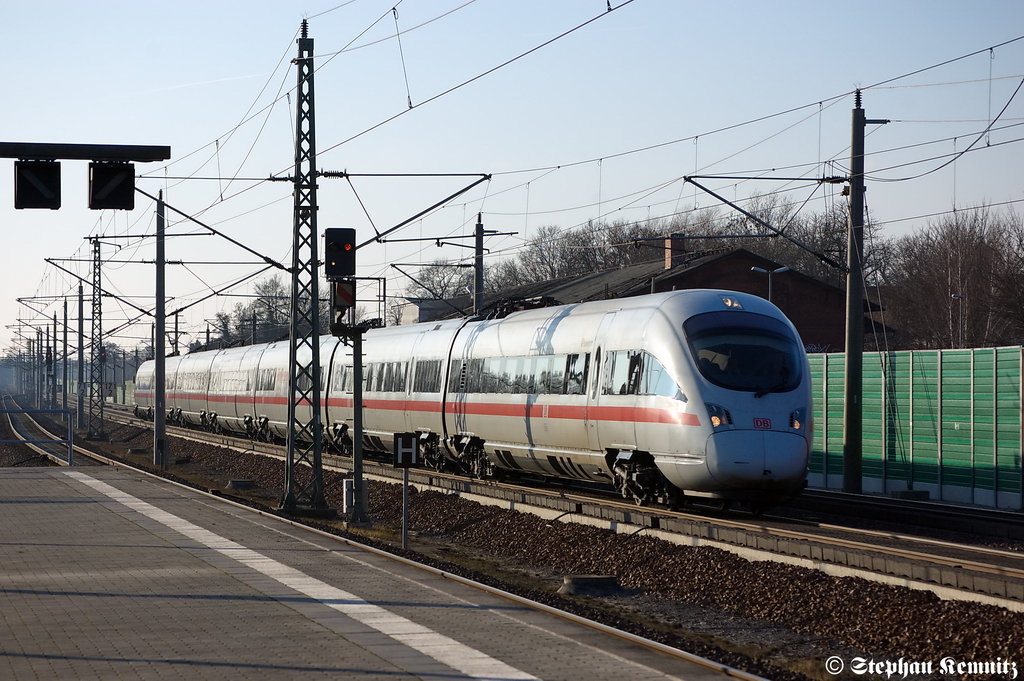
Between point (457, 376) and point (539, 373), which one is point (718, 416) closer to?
point (539, 373)

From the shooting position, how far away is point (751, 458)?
1625cm

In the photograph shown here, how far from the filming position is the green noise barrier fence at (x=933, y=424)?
849 inches

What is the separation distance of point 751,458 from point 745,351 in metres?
1.74

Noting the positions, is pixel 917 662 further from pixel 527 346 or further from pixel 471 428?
pixel 471 428

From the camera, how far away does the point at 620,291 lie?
46.7 metres

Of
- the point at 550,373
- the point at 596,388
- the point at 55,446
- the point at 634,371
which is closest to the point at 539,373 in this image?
the point at 550,373

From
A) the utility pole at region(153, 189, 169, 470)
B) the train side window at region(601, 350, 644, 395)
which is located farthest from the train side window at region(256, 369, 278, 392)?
the train side window at region(601, 350, 644, 395)

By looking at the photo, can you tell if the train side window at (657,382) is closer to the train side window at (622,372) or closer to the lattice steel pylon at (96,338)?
the train side window at (622,372)

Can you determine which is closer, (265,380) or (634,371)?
(634,371)

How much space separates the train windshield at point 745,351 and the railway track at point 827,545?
206 centimetres

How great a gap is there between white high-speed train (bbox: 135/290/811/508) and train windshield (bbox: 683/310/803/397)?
21mm

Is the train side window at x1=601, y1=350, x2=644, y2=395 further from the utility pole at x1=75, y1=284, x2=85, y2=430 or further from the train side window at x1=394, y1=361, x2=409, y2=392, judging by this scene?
the utility pole at x1=75, y1=284, x2=85, y2=430

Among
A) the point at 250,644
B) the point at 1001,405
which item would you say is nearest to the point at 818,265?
the point at 1001,405

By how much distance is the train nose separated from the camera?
1617cm
